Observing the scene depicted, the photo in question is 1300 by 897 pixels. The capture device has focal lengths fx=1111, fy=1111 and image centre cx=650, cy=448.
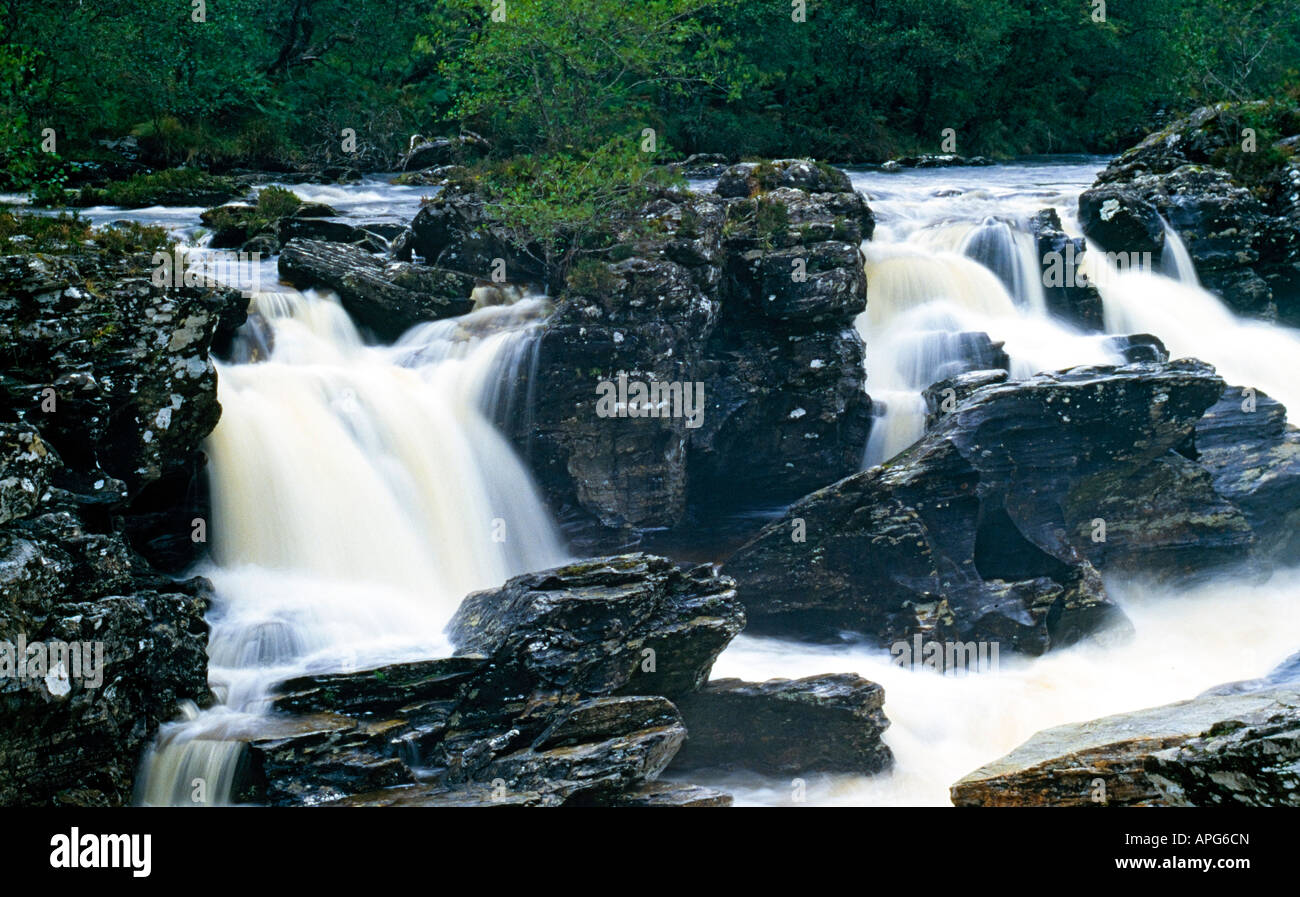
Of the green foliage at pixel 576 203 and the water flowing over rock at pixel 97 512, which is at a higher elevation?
the green foliage at pixel 576 203

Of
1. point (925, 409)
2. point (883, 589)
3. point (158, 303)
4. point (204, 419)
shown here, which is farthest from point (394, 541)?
point (925, 409)

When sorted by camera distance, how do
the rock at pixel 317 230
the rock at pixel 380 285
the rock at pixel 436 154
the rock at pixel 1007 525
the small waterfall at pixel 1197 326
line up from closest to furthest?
the rock at pixel 1007 525 → the rock at pixel 380 285 → the rock at pixel 317 230 → the small waterfall at pixel 1197 326 → the rock at pixel 436 154

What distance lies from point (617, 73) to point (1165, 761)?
74.0ft

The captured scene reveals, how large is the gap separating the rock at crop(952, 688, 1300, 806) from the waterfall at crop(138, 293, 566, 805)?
637 centimetres

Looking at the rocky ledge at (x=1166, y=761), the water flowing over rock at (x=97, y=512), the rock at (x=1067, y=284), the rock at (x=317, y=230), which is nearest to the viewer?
the rocky ledge at (x=1166, y=761)

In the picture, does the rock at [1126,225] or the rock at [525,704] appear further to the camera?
the rock at [1126,225]

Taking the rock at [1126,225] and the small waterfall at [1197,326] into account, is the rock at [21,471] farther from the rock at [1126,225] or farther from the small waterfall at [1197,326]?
the rock at [1126,225]

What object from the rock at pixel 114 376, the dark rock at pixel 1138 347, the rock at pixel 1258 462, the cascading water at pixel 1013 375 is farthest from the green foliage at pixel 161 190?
the rock at pixel 1258 462

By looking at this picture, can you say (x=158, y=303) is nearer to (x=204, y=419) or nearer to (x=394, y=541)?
(x=204, y=419)

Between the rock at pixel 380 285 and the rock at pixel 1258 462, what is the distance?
12.8m

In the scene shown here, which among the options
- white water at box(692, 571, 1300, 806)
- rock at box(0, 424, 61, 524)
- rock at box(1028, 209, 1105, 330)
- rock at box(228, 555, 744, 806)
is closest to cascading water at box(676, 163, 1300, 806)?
white water at box(692, 571, 1300, 806)

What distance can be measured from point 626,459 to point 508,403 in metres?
2.14

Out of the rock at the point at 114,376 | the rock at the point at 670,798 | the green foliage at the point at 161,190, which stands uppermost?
the green foliage at the point at 161,190

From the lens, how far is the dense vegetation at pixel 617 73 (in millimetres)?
23891
